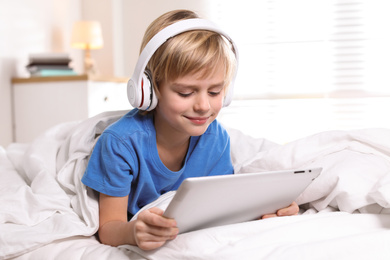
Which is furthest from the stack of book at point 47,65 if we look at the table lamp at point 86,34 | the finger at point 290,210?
the finger at point 290,210

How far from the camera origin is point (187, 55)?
104 cm

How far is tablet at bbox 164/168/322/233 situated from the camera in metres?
0.75

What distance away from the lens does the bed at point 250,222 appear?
0.82m

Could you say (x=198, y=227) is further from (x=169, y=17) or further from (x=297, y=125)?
(x=297, y=125)

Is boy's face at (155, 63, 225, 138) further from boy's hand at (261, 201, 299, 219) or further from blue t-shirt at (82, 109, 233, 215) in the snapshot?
boy's hand at (261, 201, 299, 219)

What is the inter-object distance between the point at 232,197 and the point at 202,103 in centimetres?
28

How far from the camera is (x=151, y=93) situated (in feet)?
3.56

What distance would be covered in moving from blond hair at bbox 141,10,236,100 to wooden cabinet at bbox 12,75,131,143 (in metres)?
2.09

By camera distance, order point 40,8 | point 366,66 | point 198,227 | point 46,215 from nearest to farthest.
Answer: point 198,227 < point 46,215 < point 40,8 < point 366,66

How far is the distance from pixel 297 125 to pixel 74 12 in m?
2.11

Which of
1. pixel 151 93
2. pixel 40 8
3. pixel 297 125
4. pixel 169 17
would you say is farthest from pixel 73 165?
pixel 297 125

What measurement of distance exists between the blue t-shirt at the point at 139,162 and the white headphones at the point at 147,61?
3.0 inches

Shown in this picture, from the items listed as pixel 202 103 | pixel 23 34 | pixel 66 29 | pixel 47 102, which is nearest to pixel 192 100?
pixel 202 103

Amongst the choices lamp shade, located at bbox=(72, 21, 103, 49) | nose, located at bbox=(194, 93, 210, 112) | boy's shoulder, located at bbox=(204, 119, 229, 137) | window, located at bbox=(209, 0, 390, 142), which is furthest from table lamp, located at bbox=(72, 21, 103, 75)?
nose, located at bbox=(194, 93, 210, 112)
